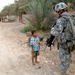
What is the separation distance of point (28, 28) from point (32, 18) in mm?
1273

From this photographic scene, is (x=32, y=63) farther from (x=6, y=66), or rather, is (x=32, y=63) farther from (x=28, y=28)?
(x=28, y=28)

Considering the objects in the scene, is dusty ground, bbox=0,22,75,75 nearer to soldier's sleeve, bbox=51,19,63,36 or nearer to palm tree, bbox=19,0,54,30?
soldier's sleeve, bbox=51,19,63,36

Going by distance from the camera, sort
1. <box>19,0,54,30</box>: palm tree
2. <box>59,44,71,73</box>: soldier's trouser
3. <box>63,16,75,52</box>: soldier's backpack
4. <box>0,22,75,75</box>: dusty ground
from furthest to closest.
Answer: <box>19,0,54,30</box>: palm tree
<box>0,22,75,75</box>: dusty ground
<box>59,44,71,73</box>: soldier's trouser
<box>63,16,75,52</box>: soldier's backpack

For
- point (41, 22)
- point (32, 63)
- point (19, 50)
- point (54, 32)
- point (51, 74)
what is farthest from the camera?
point (41, 22)

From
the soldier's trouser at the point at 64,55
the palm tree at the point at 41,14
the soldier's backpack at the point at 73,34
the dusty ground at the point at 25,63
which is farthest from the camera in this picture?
the palm tree at the point at 41,14

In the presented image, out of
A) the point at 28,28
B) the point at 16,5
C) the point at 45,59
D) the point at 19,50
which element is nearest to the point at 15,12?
the point at 16,5

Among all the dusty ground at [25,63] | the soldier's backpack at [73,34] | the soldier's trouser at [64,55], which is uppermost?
the soldier's backpack at [73,34]

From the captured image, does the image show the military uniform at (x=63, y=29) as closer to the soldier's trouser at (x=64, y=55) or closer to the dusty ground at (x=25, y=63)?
the soldier's trouser at (x=64, y=55)

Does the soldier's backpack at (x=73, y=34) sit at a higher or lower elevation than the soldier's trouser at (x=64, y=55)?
higher

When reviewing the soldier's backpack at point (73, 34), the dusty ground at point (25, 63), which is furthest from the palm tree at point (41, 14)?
the soldier's backpack at point (73, 34)

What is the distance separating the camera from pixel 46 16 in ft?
53.1

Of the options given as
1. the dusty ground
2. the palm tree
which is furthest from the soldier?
the palm tree

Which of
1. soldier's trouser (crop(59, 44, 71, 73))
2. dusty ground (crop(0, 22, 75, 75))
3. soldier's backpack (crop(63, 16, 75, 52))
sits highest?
soldier's backpack (crop(63, 16, 75, 52))

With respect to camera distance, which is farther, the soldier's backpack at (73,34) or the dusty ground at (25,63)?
the dusty ground at (25,63)
